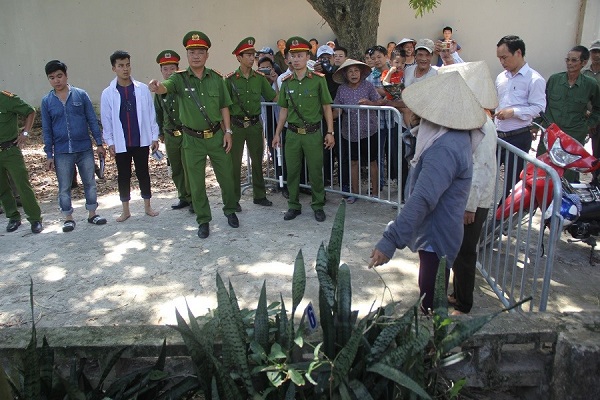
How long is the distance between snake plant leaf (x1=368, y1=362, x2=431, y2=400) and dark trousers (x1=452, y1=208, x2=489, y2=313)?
1.63 m

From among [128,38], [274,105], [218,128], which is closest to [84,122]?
[218,128]

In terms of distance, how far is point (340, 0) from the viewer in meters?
7.64

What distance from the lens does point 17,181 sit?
5.62 metres

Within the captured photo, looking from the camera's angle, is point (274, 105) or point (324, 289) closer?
point (324, 289)

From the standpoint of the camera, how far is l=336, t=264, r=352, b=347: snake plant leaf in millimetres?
2137

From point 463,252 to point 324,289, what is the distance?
60.8 inches

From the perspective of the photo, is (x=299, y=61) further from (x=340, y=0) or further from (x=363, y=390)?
A: (x=363, y=390)

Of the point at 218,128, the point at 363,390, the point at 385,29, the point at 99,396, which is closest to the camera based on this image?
the point at 363,390

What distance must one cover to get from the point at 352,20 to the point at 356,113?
249 centimetres

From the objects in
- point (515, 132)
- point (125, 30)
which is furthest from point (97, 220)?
point (125, 30)

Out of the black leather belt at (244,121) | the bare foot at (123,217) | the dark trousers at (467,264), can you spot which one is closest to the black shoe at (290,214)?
the black leather belt at (244,121)

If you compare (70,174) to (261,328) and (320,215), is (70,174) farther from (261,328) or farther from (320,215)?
(261,328)

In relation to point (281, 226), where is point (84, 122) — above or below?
above

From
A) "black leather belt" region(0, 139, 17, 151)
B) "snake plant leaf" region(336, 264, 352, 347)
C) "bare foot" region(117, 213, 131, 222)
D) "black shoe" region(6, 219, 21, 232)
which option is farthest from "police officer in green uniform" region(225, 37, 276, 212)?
"snake plant leaf" region(336, 264, 352, 347)
